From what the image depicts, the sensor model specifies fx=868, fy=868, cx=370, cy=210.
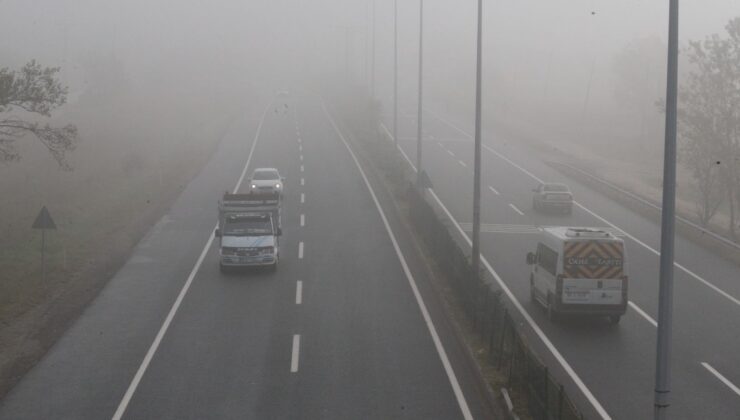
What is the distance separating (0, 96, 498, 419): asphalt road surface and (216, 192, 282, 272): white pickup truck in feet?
1.84

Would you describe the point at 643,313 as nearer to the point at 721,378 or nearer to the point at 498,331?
the point at 721,378

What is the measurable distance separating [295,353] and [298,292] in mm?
5970

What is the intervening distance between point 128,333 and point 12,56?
413 ft

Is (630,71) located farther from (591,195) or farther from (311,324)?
(311,324)

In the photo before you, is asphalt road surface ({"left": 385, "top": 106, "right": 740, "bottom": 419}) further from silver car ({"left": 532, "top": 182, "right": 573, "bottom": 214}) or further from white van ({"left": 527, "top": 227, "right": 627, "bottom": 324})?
white van ({"left": 527, "top": 227, "right": 627, "bottom": 324})

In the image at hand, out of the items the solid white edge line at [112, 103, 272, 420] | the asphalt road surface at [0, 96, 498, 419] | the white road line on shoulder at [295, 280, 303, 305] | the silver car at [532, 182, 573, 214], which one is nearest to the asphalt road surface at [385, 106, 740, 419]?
the silver car at [532, 182, 573, 214]

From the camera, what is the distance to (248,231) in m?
27.5

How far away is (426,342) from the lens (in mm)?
19688

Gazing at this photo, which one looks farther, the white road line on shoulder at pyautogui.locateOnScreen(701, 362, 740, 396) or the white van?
the white van

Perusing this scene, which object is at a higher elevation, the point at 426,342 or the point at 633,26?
the point at 633,26

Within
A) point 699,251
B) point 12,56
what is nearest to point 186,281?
point 699,251

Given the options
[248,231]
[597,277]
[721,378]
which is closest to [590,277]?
[597,277]

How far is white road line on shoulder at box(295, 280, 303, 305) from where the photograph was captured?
23625 millimetres

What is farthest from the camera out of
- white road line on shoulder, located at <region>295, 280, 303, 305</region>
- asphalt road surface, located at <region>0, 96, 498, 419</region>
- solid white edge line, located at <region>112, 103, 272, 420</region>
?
white road line on shoulder, located at <region>295, 280, 303, 305</region>
